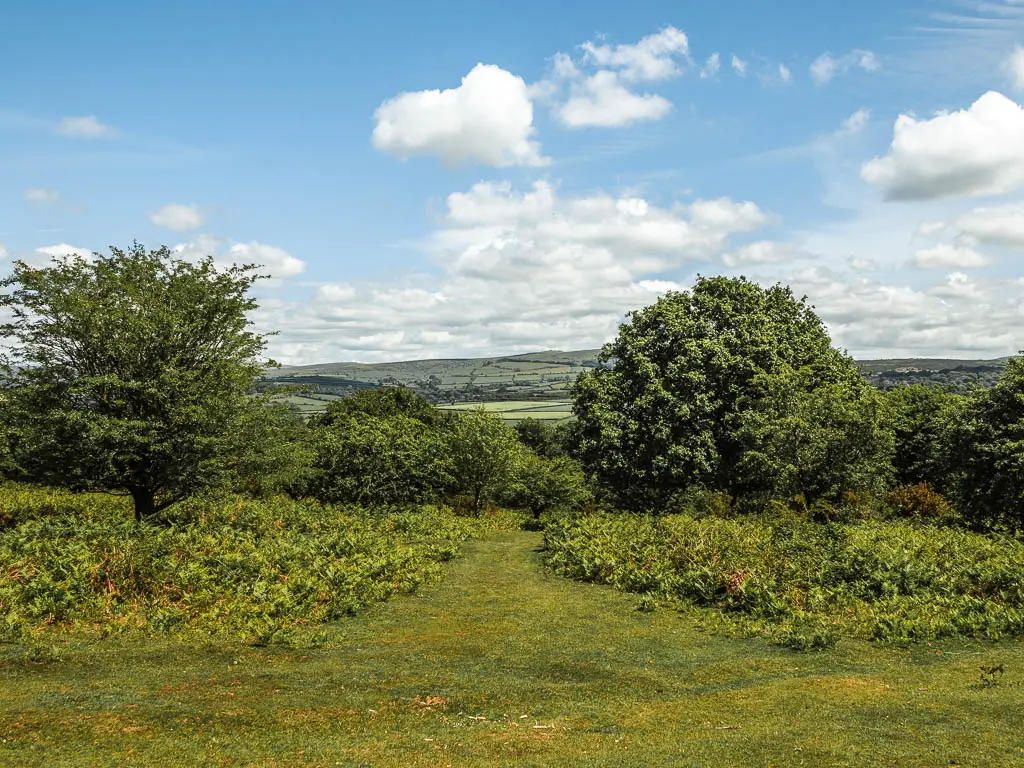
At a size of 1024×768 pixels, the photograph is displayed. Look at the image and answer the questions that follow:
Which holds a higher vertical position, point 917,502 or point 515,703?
point 515,703

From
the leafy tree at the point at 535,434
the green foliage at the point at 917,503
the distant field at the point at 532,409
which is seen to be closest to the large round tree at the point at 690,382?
the green foliage at the point at 917,503

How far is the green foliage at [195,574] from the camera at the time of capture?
15570 mm

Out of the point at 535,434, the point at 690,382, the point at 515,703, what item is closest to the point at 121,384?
the point at 515,703

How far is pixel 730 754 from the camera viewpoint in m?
8.77

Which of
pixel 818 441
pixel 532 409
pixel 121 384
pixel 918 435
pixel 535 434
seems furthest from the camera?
pixel 532 409

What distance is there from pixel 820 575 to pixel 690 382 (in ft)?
60.0

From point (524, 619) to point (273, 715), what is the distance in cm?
838

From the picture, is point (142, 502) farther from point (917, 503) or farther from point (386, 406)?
point (386, 406)

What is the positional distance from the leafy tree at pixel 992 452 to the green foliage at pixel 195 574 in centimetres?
2659

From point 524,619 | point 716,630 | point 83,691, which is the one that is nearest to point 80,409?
point 83,691

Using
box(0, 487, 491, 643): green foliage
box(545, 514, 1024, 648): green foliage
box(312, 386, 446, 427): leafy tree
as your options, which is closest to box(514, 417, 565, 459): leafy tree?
box(312, 386, 446, 427): leafy tree

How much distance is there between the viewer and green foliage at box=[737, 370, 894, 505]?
31672 millimetres

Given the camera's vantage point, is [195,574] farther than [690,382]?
No

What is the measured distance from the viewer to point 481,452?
44.2 meters
